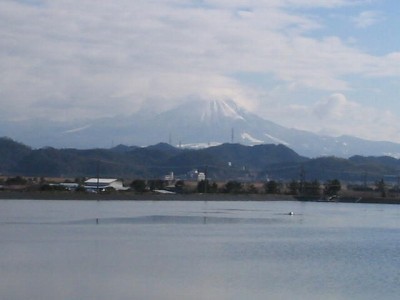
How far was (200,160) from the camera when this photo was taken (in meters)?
123

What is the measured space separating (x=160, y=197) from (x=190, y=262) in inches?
1737

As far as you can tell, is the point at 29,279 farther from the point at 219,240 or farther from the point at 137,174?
Answer: the point at 137,174

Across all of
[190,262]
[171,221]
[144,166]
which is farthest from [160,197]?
[144,166]

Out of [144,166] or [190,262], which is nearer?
[190,262]

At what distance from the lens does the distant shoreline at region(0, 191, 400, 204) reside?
56.8 metres

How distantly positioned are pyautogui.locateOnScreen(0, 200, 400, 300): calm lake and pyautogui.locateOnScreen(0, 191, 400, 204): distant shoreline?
26333 millimetres

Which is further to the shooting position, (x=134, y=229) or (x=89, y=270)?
(x=134, y=229)

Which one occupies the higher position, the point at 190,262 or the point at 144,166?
the point at 144,166

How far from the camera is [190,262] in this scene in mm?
18719

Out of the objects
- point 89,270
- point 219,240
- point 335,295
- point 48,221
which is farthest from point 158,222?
point 335,295

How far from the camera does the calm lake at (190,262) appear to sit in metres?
14.7

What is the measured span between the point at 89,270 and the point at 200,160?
4190 inches

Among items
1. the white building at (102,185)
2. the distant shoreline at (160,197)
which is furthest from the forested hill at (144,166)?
the distant shoreline at (160,197)

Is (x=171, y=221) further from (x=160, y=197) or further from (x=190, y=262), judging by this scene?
(x=160, y=197)
